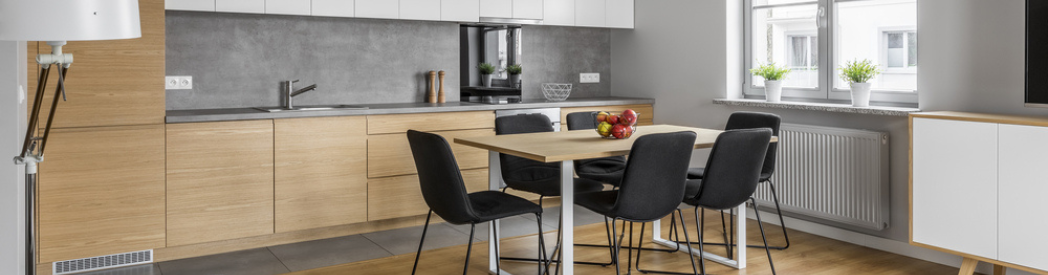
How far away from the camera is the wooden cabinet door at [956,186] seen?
3.49m

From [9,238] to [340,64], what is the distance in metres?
3.10

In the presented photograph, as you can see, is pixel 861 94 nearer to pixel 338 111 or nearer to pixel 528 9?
pixel 528 9

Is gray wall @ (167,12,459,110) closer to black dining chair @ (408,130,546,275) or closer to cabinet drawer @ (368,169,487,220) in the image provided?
cabinet drawer @ (368,169,487,220)

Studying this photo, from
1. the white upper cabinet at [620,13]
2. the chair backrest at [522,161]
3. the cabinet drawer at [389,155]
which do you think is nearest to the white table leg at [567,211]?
the chair backrest at [522,161]

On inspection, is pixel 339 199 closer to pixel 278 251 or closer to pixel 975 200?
pixel 278 251

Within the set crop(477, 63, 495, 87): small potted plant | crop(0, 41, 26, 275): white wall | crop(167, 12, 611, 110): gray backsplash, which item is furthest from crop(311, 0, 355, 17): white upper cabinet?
crop(0, 41, 26, 275): white wall

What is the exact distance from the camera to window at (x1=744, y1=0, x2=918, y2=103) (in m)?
4.46

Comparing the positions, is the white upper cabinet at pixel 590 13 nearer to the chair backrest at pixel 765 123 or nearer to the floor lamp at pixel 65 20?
the chair backrest at pixel 765 123

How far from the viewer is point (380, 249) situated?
14.8 feet

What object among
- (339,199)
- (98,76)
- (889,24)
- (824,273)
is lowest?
(824,273)

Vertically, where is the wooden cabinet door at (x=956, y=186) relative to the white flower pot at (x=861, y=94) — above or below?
below

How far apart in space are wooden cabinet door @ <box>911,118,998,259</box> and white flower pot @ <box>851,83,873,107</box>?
2.36ft

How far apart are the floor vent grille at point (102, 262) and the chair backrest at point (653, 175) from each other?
2.43 meters

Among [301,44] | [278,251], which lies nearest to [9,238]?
[278,251]
